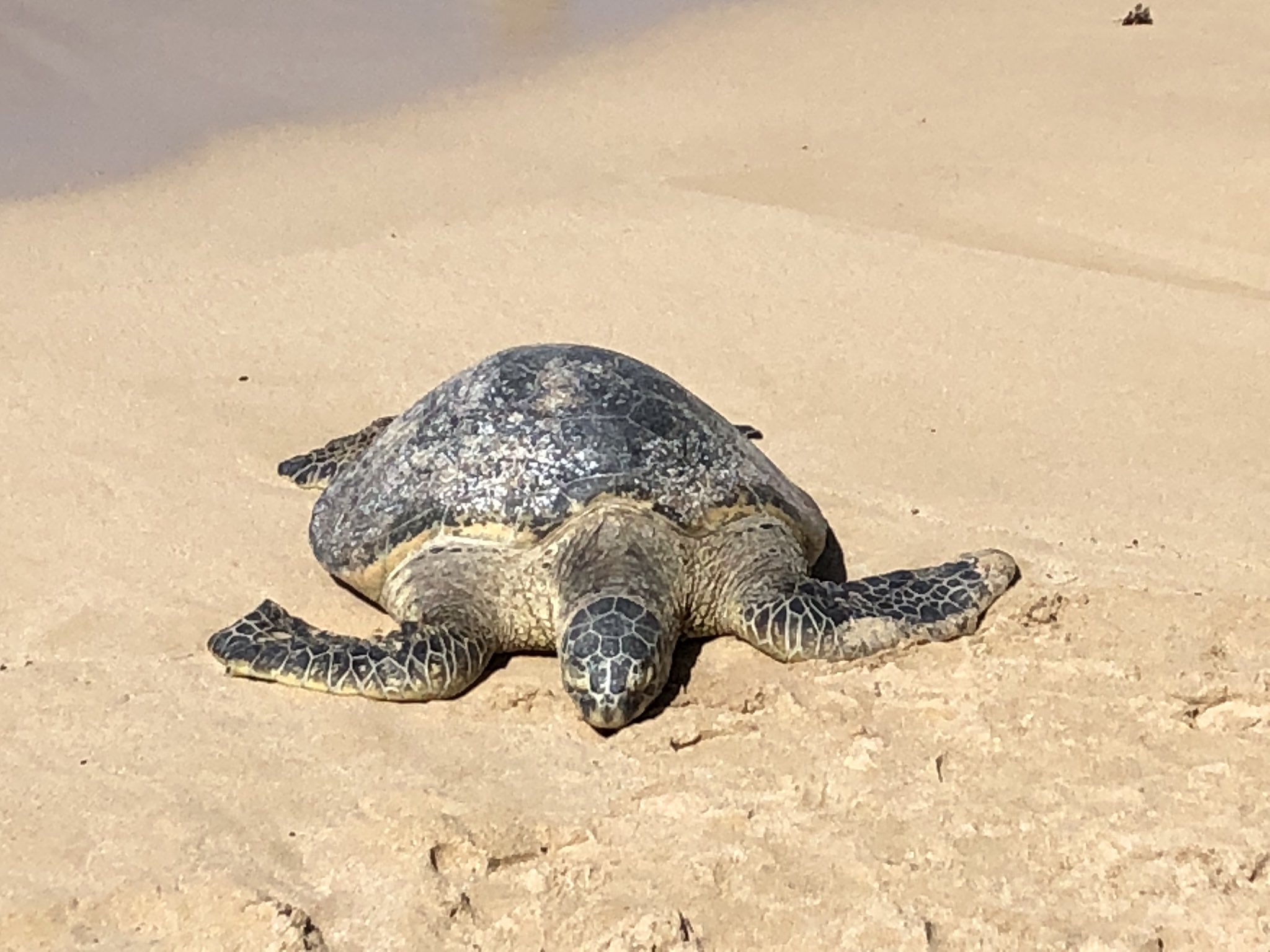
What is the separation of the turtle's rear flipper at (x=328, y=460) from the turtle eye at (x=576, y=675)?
5.15ft

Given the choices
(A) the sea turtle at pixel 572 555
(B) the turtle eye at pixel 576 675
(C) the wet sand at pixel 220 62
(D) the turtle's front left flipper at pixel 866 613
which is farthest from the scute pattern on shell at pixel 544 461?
(C) the wet sand at pixel 220 62

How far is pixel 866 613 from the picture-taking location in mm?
3895

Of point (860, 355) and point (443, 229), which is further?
point (443, 229)

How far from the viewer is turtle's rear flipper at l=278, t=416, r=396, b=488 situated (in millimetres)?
4895

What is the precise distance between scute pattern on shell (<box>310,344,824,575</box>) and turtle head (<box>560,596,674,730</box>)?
417mm

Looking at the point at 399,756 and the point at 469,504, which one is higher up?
the point at 469,504

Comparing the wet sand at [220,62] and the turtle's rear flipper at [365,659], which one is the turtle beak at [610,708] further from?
the wet sand at [220,62]

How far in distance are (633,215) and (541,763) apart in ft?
14.4

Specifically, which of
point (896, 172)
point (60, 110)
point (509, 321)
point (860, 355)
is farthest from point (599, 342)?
point (60, 110)

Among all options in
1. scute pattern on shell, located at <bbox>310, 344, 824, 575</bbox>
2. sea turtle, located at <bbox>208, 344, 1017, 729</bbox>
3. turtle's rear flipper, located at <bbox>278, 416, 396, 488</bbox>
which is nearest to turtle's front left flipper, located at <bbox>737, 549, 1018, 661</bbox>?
sea turtle, located at <bbox>208, 344, 1017, 729</bbox>

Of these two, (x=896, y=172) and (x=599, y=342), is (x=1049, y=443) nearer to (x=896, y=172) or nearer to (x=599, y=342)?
(x=599, y=342)

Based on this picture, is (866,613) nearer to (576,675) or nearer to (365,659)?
(576,675)

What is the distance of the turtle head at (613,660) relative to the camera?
11.5 feet

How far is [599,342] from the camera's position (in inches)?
238
